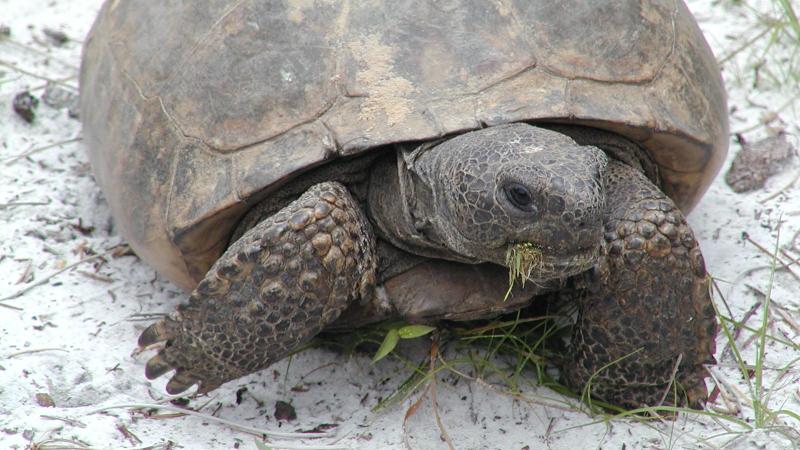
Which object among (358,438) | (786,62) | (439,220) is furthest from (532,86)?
(786,62)

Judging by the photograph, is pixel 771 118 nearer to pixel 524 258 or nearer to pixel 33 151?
pixel 524 258

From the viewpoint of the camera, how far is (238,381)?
3871mm

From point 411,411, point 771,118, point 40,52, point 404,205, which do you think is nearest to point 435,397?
point 411,411

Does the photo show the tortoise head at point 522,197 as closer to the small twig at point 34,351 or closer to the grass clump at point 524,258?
the grass clump at point 524,258

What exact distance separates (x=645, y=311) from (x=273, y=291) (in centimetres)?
120

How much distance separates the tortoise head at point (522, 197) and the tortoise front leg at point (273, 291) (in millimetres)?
336

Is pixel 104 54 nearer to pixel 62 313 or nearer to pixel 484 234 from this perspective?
pixel 62 313

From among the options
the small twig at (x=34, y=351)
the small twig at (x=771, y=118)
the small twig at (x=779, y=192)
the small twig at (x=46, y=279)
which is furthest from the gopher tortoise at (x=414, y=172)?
the small twig at (x=771, y=118)

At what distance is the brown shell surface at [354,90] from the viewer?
11.4 ft

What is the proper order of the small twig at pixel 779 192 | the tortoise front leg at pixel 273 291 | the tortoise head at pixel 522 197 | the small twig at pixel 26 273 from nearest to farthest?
the tortoise head at pixel 522 197
the tortoise front leg at pixel 273 291
the small twig at pixel 26 273
the small twig at pixel 779 192

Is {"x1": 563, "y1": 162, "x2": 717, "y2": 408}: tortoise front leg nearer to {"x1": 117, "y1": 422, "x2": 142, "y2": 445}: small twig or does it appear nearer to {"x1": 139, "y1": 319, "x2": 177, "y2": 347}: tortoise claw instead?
{"x1": 139, "y1": 319, "x2": 177, "y2": 347}: tortoise claw

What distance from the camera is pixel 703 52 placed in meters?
4.23

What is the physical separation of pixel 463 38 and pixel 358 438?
138 centimetres

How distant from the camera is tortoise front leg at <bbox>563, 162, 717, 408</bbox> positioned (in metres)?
3.39
